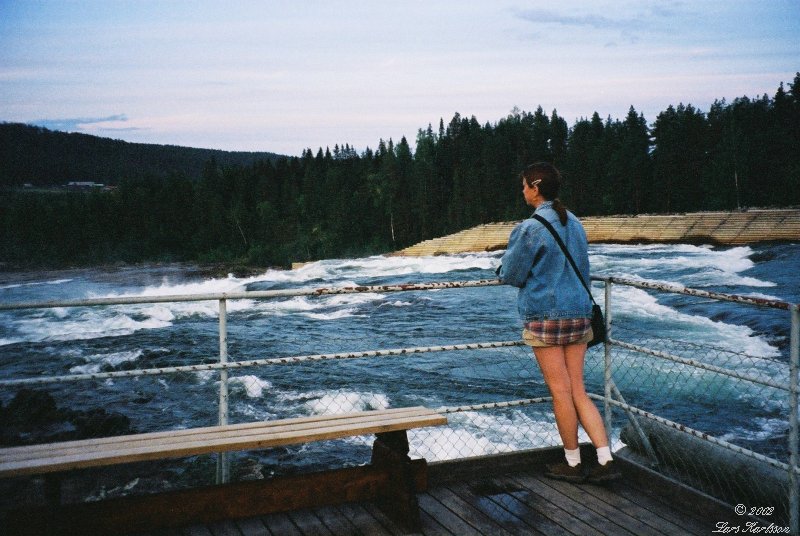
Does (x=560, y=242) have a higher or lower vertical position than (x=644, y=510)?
higher

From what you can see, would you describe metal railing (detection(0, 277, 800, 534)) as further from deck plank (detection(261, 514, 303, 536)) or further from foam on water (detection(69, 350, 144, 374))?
foam on water (detection(69, 350, 144, 374))

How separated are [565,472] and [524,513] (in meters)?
0.54

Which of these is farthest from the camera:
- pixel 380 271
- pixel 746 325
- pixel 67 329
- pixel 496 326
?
pixel 380 271

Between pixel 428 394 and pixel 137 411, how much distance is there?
16.1ft

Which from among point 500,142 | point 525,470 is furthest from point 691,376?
point 500,142

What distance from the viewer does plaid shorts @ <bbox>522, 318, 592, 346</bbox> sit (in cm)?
392

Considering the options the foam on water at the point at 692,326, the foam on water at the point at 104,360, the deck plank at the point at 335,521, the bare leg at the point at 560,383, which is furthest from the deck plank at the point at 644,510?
the foam on water at the point at 104,360

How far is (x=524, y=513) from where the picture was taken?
371 cm

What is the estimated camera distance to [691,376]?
1273 centimetres

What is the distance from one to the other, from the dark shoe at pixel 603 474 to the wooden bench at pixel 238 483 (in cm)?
103

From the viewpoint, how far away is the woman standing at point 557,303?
3887 millimetres

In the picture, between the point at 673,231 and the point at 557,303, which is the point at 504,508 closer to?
the point at 557,303

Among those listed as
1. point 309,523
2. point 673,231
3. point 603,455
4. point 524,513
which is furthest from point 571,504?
point 673,231

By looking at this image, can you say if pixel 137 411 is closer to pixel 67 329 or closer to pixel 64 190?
pixel 67 329
